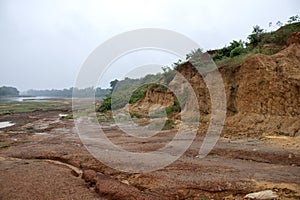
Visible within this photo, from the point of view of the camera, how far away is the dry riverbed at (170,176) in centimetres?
611

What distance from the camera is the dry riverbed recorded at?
6.11 meters

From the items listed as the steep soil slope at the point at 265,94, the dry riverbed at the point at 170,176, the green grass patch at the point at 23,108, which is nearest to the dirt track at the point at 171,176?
the dry riverbed at the point at 170,176

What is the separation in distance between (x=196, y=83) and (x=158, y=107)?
659 centimetres

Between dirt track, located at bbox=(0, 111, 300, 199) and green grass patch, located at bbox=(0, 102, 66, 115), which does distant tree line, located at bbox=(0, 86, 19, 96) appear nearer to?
green grass patch, located at bbox=(0, 102, 66, 115)

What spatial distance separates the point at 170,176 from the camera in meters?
7.23

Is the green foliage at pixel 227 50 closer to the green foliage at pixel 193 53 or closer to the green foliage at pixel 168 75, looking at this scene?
the green foliage at pixel 193 53

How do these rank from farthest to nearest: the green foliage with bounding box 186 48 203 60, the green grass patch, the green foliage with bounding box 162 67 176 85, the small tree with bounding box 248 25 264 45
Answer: the green grass patch, the green foliage with bounding box 162 67 176 85, the green foliage with bounding box 186 48 203 60, the small tree with bounding box 248 25 264 45

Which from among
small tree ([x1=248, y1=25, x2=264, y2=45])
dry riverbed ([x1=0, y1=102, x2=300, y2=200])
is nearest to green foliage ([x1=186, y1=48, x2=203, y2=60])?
small tree ([x1=248, y1=25, x2=264, y2=45])

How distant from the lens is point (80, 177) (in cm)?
779

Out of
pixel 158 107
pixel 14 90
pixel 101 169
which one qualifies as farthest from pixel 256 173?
pixel 14 90

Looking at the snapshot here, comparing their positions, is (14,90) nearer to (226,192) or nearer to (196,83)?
(196,83)

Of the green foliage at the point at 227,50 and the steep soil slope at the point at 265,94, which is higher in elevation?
the green foliage at the point at 227,50

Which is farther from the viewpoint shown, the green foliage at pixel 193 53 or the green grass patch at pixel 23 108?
the green grass patch at pixel 23 108

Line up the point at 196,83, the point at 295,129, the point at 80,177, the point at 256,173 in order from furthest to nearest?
the point at 196,83
the point at 295,129
the point at 80,177
the point at 256,173
